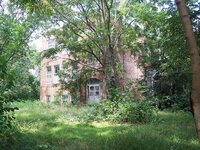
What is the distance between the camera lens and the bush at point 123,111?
1598 cm

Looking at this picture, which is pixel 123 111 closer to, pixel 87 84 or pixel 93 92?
pixel 87 84

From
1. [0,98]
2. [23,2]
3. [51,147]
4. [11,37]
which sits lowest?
[51,147]

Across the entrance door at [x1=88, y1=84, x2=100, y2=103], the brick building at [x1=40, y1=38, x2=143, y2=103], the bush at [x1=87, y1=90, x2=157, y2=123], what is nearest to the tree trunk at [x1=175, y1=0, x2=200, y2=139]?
the bush at [x1=87, y1=90, x2=157, y2=123]

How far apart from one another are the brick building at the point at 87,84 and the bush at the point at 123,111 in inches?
322

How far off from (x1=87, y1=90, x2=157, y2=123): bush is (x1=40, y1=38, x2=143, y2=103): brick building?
8174 mm

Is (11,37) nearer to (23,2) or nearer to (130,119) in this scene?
(130,119)

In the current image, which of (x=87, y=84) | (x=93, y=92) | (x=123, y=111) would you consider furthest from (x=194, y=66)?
(x=93, y=92)

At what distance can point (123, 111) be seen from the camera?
16.3m

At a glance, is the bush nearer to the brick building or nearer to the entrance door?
the brick building

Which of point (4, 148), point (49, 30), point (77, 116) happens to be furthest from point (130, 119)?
point (49, 30)

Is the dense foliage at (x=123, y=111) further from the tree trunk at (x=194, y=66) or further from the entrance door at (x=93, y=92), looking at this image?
the entrance door at (x=93, y=92)

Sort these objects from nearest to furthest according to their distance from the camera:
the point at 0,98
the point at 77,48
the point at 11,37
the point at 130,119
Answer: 1. the point at 0,98
2. the point at 130,119
3. the point at 11,37
4. the point at 77,48

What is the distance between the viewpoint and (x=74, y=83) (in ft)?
107

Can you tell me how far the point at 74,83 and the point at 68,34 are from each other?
7.59 meters
